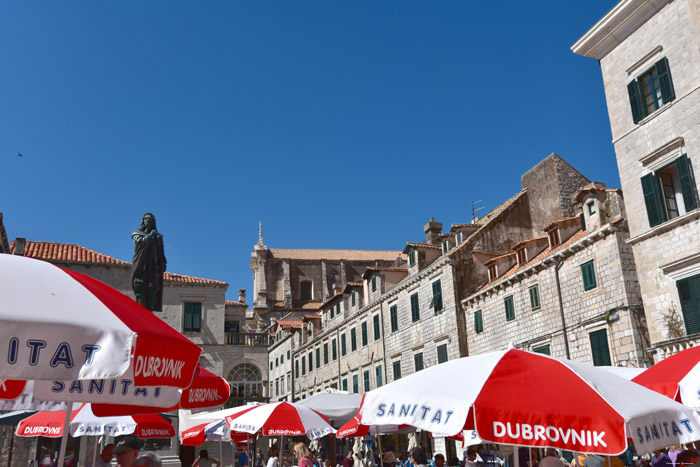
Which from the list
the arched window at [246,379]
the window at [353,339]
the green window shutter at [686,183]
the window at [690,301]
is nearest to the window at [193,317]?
the arched window at [246,379]

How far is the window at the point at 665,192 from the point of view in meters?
16.2

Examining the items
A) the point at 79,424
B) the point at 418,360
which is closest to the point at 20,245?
the point at 418,360

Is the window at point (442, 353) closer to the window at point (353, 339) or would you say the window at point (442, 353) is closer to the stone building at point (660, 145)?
the window at point (353, 339)

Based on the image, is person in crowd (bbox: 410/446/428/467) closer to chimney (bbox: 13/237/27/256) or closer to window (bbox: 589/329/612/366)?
window (bbox: 589/329/612/366)

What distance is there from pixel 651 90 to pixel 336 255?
55.3 meters

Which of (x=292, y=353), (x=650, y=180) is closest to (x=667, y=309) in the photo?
(x=650, y=180)

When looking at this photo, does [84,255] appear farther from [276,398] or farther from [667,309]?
[276,398]

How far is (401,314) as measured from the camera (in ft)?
105

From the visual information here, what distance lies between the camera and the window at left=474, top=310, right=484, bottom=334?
1019 inches

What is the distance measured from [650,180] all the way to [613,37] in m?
4.95

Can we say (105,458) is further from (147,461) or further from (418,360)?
(418,360)

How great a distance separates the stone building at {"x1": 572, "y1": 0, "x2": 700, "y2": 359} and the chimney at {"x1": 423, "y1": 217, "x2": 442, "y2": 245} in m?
14.9

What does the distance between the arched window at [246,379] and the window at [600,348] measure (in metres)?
24.1

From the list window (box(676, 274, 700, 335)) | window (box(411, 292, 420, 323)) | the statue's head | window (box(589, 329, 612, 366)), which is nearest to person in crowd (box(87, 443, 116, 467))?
the statue's head
